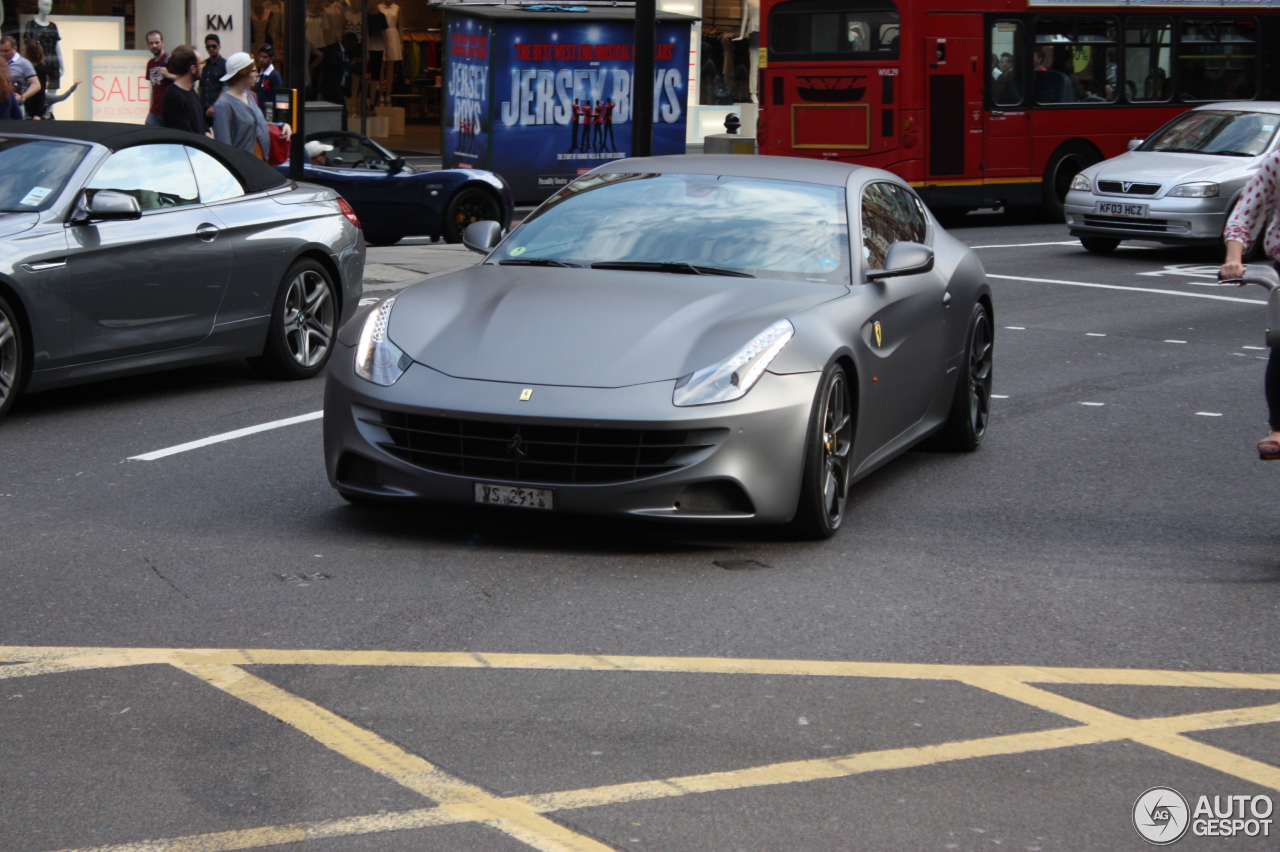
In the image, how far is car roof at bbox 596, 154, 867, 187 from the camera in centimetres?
789

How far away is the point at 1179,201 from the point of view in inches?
725

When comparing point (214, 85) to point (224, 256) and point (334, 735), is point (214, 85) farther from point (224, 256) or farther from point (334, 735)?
point (334, 735)

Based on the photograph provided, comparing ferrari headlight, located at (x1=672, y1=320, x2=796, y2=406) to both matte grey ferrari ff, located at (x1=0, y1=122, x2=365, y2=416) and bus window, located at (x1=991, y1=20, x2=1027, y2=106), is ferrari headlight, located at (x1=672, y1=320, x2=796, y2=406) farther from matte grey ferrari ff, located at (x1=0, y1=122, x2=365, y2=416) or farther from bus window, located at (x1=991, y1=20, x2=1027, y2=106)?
bus window, located at (x1=991, y1=20, x2=1027, y2=106)

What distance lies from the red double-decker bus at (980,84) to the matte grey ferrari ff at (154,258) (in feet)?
40.1

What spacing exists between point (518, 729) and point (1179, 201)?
50.4ft

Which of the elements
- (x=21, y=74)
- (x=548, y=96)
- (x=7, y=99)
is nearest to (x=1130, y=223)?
(x=548, y=96)

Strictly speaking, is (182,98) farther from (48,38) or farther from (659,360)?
(48,38)

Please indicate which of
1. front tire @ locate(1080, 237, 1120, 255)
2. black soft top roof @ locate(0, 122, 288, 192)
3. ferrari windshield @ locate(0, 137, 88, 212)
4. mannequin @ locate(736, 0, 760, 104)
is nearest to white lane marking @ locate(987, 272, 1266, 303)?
front tire @ locate(1080, 237, 1120, 255)

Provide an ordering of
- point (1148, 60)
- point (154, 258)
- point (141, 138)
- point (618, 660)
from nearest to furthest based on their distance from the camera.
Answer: point (618, 660) < point (154, 258) < point (141, 138) < point (1148, 60)

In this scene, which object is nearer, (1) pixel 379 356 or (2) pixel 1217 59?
(1) pixel 379 356

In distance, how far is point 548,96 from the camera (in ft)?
78.8

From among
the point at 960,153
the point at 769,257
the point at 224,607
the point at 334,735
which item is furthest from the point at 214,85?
the point at 334,735

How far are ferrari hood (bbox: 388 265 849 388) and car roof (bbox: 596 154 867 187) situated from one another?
2.90ft

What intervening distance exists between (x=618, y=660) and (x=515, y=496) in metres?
1.27
